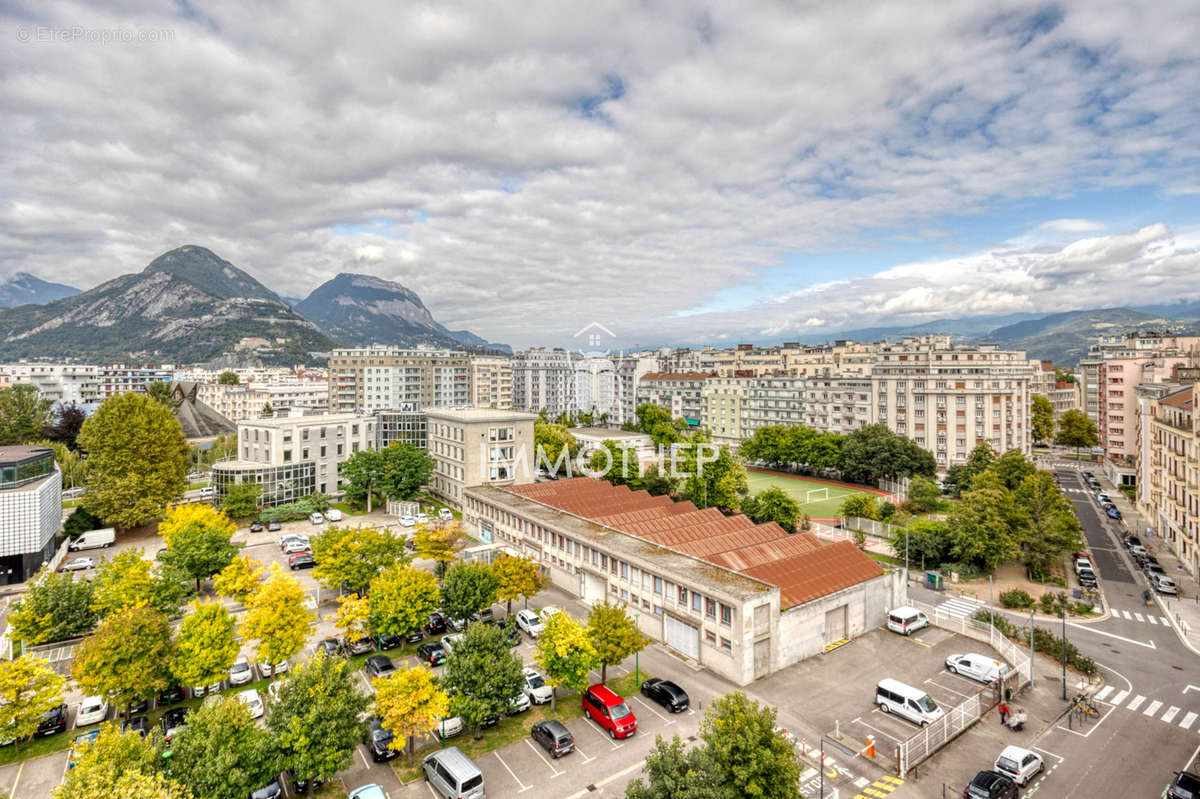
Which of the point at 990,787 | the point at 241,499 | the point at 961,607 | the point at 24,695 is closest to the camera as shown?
the point at 990,787

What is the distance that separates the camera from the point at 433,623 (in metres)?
32.5

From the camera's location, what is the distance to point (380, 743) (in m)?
21.6

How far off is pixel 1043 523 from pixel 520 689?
131ft

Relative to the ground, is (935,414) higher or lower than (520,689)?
higher

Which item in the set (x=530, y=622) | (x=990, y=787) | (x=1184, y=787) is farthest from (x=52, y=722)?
(x=1184, y=787)

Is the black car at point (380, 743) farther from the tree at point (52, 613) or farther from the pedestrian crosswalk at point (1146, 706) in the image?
the pedestrian crosswalk at point (1146, 706)

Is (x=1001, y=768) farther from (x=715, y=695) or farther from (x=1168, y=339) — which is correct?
(x=1168, y=339)

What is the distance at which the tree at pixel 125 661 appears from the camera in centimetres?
2222

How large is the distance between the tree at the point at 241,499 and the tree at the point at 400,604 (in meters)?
33.7

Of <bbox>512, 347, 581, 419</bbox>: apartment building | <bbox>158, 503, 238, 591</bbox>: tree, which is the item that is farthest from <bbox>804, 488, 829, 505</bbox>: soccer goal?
<bbox>512, 347, 581, 419</bbox>: apartment building

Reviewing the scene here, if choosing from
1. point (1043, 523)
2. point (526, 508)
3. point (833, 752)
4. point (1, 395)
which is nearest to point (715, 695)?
point (833, 752)

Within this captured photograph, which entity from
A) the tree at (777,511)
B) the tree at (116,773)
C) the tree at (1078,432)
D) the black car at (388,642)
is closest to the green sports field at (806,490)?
the tree at (777,511)

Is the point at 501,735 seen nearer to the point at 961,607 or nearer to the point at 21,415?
the point at 961,607

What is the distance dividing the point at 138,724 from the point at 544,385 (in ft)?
446
